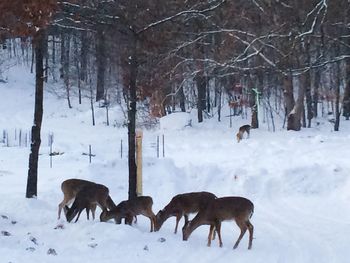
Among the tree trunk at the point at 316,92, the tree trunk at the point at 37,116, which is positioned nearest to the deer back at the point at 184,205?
the tree trunk at the point at 37,116

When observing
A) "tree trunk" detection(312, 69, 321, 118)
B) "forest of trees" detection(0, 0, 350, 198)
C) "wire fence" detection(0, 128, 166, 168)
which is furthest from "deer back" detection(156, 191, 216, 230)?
"tree trunk" detection(312, 69, 321, 118)

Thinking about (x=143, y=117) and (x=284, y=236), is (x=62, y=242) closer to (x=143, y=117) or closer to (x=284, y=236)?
(x=284, y=236)

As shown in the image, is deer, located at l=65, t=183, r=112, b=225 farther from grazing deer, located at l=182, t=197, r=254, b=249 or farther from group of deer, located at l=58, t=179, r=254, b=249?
grazing deer, located at l=182, t=197, r=254, b=249

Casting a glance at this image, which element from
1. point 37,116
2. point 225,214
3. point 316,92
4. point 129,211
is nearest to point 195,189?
point 37,116

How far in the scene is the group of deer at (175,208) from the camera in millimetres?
12180

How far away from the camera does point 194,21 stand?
16.6 metres

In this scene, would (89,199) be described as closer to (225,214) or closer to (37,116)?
(37,116)

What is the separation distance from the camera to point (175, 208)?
44.0 ft

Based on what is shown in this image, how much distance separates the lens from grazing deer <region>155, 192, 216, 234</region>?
13.3 metres

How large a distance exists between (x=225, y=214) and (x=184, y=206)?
4.42ft

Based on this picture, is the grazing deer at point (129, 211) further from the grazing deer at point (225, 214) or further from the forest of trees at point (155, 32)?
the forest of trees at point (155, 32)

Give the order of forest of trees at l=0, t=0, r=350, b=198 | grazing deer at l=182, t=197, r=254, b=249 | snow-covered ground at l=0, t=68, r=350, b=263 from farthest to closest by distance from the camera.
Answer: forest of trees at l=0, t=0, r=350, b=198
grazing deer at l=182, t=197, r=254, b=249
snow-covered ground at l=0, t=68, r=350, b=263

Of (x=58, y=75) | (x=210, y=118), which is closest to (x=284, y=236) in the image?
(x=210, y=118)

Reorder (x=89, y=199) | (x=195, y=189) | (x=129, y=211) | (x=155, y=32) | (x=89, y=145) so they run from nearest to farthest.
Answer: (x=129, y=211)
(x=89, y=199)
(x=155, y=32)
(x=195, y=189)
(x=89, y=145)
